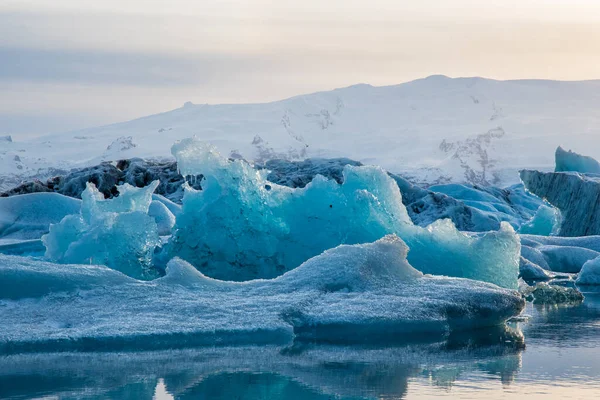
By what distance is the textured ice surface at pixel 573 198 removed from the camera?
51.4 feet

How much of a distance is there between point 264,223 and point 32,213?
6.23 m

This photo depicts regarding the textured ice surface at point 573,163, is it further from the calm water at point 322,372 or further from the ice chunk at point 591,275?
the calm water at point 322,372

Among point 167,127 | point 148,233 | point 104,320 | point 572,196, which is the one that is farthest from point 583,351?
point 167,127

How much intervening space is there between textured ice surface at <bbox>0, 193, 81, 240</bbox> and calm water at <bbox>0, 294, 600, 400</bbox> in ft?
28.6

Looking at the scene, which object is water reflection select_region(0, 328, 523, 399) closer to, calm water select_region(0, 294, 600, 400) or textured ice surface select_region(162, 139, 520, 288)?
calm water select_region(0, 294, 600, 400)

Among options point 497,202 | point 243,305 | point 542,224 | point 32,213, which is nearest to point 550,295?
point 243,305

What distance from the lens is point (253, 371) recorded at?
4848mm

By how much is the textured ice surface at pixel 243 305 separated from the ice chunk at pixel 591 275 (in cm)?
374

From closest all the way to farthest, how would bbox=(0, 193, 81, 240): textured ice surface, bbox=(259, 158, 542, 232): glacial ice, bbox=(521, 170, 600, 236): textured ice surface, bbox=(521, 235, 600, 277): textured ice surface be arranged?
bbox=(521, 235, 600, 277): textured ice surface, bbox=(0, 193, 81, 240): textured ice surface, bbox=(521, 170, 600, 236): textured ice surface, bbox=(259, 158, 542, 232): glacial ice

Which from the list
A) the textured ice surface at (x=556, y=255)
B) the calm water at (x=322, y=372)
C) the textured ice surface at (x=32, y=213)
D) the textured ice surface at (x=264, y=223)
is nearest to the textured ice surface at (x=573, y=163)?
the textured ice surface at (x=556, y=255)

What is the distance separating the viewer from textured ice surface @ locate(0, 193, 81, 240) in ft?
44.2

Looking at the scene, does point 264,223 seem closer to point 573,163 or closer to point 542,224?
point 542,224

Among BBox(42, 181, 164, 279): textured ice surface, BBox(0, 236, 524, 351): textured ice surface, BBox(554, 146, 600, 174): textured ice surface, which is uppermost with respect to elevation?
BBox(554, 146, 600, 174): textured ice surface

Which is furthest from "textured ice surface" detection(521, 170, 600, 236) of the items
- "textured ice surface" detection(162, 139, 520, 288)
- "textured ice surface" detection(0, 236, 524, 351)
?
"textured ice surface" detection(0, 236, 524, 351)
